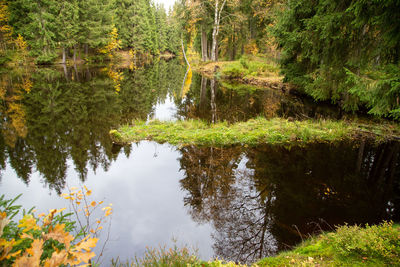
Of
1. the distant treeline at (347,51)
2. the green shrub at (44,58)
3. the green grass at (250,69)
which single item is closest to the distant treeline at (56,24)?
the green shrub at (44,58)

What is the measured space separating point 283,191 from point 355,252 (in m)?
2.81

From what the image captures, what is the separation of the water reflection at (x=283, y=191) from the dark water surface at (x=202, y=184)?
0.02 metres

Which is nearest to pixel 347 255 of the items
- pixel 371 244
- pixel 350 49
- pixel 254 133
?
pixel 371 244

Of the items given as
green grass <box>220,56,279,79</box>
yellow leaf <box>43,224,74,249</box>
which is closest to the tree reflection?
yellow leaf <box>43,224,74,249</box>

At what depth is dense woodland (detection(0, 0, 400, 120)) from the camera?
6.45m

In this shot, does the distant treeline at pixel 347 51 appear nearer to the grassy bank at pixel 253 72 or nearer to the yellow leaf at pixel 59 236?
the grassy bank at pixel 253 72

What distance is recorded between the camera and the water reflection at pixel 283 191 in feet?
14.8

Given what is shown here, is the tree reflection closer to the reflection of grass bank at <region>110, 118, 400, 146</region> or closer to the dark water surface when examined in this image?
the dark water surface

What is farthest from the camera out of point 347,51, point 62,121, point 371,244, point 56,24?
point 56,24

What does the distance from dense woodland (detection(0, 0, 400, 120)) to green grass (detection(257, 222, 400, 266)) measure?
9.59 ft

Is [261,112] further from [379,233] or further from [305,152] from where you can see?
[379,233]

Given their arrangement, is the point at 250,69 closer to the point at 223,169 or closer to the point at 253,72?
the point at 253,72

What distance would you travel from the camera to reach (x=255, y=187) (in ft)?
19.9

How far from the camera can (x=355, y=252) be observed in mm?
3006
